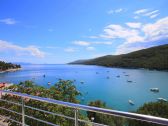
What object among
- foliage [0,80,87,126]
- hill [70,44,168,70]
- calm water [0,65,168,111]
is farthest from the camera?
hill [70,44,168,70]

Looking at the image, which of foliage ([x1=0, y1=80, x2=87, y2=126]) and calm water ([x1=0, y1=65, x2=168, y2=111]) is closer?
foliage ([x1=0, y1=80, x2=87, y2=126])

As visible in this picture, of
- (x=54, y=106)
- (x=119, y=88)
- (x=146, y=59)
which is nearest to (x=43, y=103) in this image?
(x=54, y=106)

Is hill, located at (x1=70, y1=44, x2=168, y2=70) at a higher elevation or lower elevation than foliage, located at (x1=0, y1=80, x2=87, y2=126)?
higher

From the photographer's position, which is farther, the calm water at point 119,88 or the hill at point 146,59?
the hill at point 146,59

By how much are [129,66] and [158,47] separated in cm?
2168

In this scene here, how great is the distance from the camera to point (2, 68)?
114562 millimetres

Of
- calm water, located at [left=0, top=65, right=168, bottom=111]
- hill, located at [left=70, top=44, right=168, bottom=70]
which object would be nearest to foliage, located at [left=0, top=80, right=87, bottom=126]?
calm water, located at [left=0, top=65, right=168, bottom=111]

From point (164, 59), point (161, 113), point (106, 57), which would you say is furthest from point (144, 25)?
point (161, 113)

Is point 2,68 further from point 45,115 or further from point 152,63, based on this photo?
point 45,115

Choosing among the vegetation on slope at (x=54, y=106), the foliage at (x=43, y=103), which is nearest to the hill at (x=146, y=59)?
the vegetation on slope at (x=54, y=106)

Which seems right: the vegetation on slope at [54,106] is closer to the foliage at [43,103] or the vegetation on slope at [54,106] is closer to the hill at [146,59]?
the foliage at [43,103]

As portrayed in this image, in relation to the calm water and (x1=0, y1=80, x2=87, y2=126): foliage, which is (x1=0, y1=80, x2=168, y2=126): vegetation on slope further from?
the calm water

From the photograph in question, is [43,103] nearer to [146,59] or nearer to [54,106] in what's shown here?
[54,106]

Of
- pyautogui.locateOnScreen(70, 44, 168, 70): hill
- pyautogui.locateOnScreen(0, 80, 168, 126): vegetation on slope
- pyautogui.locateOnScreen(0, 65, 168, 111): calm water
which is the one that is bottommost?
pyautogui.locateOnScreen(0, 65, 168, 111): calm water
